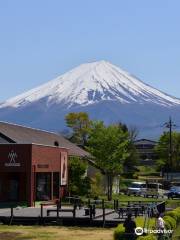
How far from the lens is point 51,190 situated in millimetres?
59500

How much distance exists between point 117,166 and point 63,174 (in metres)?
8.78

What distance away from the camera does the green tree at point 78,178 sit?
64169 millimetres

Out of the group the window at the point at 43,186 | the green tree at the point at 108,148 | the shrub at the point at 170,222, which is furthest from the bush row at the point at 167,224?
the green tree at the point at 108,148

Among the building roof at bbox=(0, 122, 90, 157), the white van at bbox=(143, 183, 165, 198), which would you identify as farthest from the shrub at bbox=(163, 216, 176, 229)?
the white van at bbox=(143, 183, 165, 198)

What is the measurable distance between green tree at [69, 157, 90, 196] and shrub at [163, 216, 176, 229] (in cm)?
2936

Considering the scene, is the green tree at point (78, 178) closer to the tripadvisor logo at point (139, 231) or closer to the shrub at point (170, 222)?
the shrub at point (170, 222)

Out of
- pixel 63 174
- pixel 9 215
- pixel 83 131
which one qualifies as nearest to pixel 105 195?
pixel 63 174

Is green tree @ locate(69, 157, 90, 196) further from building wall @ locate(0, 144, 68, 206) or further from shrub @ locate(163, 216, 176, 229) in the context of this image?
shrub @ locate(163, 216, 176, 229)

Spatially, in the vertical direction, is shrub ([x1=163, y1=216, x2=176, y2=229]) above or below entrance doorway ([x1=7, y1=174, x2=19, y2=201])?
below

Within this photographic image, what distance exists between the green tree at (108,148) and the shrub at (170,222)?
3353 cm

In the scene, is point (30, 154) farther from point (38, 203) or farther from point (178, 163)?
point (178, 163)

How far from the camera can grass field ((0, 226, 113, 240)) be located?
115ft

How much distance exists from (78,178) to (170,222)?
→ 105 ft

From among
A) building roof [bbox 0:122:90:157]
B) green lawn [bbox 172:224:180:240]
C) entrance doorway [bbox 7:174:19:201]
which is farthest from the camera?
building roof [bbox 0:122:90:157]
